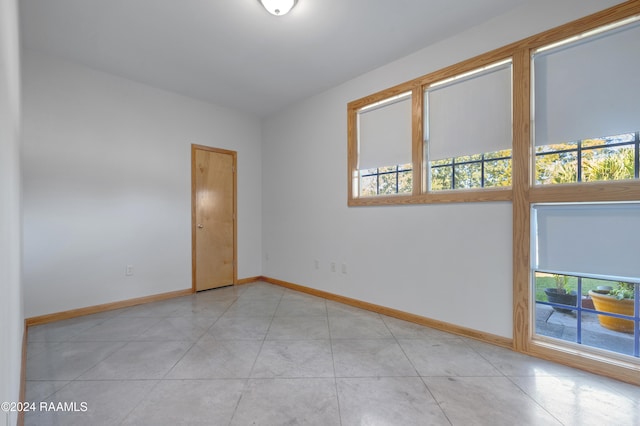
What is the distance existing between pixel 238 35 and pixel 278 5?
62 cm

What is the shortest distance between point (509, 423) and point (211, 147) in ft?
14.5

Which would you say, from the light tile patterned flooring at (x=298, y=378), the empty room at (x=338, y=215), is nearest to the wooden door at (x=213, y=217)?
the empty room at (x=338, y=215)

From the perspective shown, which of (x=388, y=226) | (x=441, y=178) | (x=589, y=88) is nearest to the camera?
(x=589, y=88)

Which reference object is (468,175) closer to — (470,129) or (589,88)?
(470,129)

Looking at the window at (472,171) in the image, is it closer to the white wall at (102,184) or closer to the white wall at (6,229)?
the white wall at (6,229)

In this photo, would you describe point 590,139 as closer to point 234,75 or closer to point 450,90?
point 450,90

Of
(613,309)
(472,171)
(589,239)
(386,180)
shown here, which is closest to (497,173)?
(472,171)

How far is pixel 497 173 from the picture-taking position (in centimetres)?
241

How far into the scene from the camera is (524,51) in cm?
218

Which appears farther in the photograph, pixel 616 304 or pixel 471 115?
pixel 471 115

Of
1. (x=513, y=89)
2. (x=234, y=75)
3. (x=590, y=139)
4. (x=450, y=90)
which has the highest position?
(x=234, y=75)

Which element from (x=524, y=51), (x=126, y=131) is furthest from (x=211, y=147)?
(x=524, y=51)

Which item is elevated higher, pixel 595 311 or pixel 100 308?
pixel 595 311

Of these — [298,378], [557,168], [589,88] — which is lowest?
[298,378]
